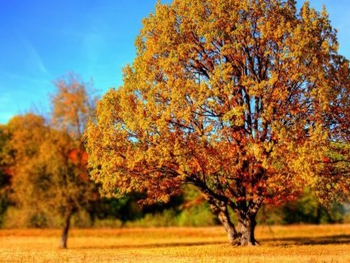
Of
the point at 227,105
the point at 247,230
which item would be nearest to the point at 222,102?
the point at 227,105

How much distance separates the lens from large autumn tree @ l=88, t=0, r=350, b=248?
105 feet

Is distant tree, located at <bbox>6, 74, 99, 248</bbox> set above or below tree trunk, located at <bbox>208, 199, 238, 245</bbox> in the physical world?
above

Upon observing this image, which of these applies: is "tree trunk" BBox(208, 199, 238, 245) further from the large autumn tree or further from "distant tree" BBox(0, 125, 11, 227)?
"distant tree" BBox(0, 125, 11, 227)

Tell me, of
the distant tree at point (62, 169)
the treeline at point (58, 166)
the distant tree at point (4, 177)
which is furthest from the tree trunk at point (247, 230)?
the distant tree at point (4, 177)

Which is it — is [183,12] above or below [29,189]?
above

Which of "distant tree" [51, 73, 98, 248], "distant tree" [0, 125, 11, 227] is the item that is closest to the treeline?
"distant tree" [51, 73, 98, 248]

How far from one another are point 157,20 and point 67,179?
17.7 meters

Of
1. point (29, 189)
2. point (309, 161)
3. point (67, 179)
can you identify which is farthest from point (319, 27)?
point (29, 189)

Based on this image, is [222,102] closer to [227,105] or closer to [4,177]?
[227,105]

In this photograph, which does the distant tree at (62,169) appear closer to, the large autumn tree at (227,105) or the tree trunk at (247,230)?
the large autumn tree at (227,105)

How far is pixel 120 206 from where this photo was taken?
7331 centimetres

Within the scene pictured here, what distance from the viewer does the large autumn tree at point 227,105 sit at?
32.1 m

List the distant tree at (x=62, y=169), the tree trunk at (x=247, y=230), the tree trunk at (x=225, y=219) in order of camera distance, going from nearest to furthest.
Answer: the tree trunk at (x=247, y=230), the tree trunk at (x=225, y=219), the distant tree at (x=62, y=169)

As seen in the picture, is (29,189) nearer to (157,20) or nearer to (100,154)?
(100,154)
